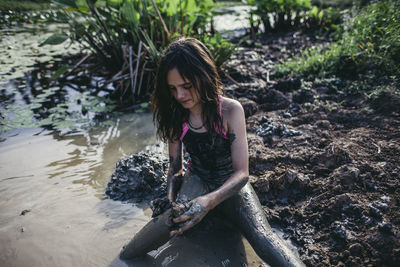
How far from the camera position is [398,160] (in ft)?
7.11

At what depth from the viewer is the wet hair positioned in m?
1.70

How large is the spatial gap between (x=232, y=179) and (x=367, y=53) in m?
2.88

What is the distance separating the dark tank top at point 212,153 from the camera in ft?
6.35

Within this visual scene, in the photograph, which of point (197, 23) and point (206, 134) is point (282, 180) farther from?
point (197, 23)

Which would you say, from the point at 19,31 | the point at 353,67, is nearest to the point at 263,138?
the point at 353,67

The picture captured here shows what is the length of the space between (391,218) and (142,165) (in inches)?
73.9

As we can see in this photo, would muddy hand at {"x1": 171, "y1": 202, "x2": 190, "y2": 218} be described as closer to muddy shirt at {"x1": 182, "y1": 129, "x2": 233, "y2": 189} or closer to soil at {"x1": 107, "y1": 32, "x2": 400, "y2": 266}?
soil at {"x1": 107, "y1": 32, "x2": 400, "y2": 266}

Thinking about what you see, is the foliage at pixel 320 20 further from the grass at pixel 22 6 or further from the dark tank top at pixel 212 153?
the grass at pixel 22 6

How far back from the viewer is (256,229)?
1.68m

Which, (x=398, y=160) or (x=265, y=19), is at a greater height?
(x=265, y=19)

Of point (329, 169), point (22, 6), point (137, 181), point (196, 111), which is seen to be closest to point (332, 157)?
point (329, 169)

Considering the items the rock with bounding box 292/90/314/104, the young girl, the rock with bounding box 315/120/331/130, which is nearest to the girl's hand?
the young girl

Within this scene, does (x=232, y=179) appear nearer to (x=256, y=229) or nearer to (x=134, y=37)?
(x=256, y=229)

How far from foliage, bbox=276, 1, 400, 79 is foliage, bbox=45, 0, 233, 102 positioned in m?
1.21
